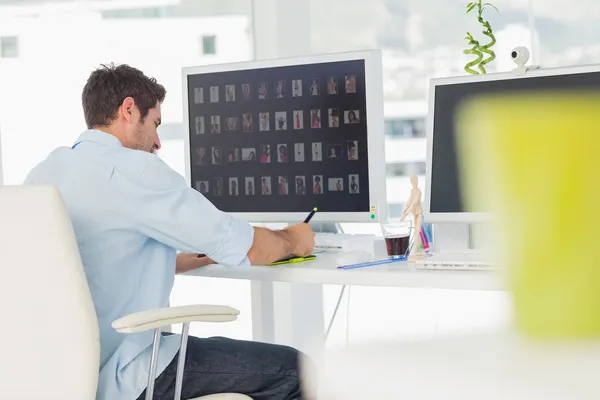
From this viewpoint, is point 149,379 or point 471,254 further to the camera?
point 471,254

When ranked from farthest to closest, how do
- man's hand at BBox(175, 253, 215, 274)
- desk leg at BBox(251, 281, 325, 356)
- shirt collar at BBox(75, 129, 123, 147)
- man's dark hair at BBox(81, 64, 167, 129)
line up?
desk leg at BBox(251, 281, 325, 356) < man's hand at BBox(175, 253, 215, 274) < man's dark hair at BBox(81, 64, 167, 129) < shirt collar at BBox(75, 129, 123, 147)

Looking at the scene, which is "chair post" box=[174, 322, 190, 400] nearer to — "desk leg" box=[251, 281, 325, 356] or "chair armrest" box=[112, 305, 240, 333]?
"chair armrest" box=[112, 305, 240, 333]

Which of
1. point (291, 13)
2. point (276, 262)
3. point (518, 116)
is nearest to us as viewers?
point (518, 116)

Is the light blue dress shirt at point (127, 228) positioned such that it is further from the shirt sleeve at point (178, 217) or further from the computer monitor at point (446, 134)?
the computer monitor at point (446, 134)

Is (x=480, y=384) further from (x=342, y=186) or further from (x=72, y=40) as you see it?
(x=72, y=40)

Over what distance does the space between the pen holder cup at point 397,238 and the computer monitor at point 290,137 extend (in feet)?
0.45

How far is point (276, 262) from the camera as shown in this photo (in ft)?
7.35

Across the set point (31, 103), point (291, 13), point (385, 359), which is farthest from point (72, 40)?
point (385, 359)

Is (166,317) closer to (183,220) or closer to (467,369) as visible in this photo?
(183,220)

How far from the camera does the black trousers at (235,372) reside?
199cm

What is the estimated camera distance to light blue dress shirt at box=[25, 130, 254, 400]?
6.38 feet

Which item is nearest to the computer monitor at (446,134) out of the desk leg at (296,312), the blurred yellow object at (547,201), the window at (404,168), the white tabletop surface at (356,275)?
the white tabletop surface at (356,275)

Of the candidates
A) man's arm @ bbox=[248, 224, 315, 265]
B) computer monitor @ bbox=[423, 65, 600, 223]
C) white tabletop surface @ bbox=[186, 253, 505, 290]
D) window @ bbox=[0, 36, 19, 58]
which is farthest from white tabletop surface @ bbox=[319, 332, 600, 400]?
window @ bbox=[0, 36, 19, 58]

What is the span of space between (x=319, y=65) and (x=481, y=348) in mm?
2137
